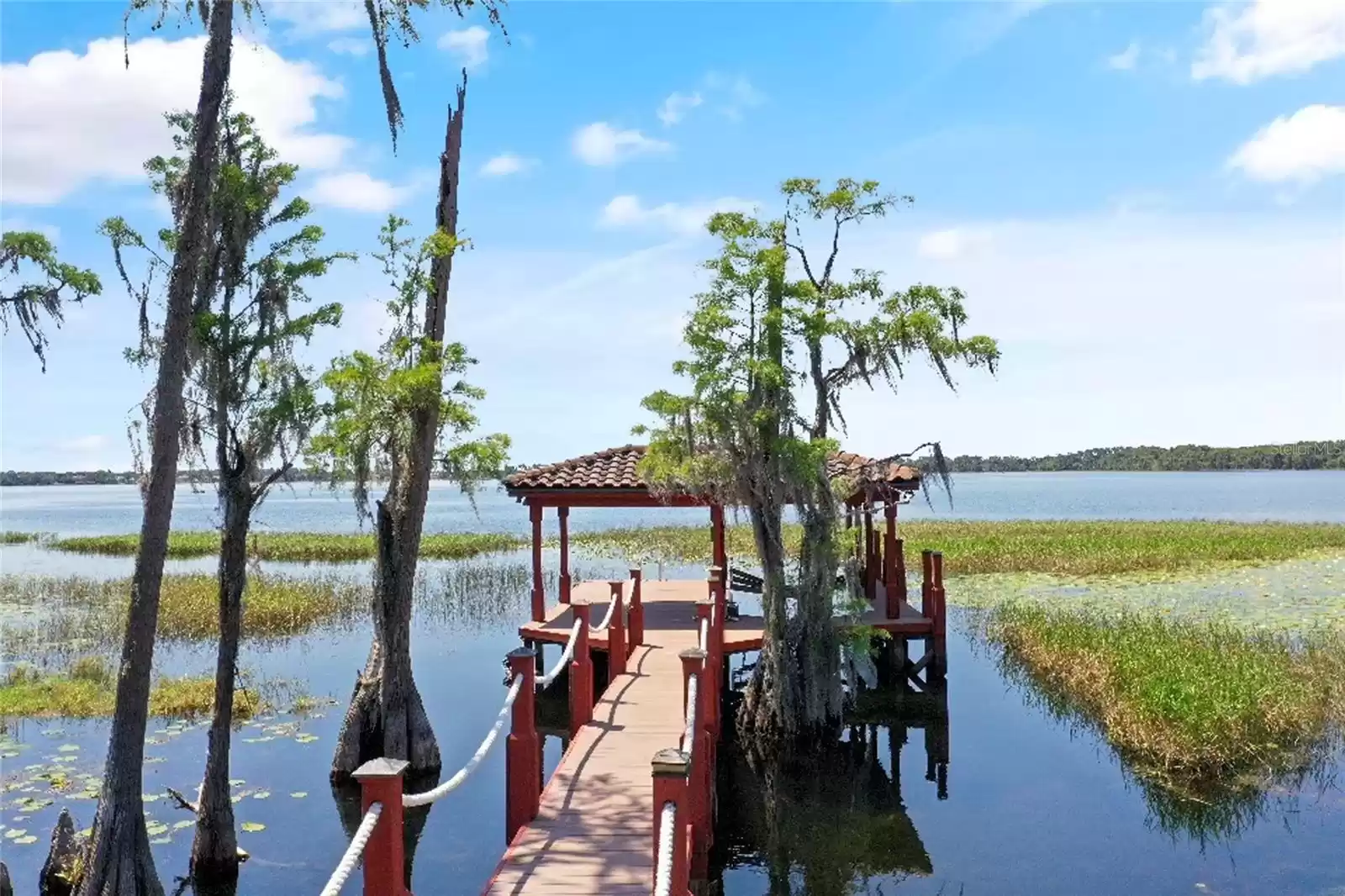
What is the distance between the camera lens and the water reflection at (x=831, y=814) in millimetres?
9570

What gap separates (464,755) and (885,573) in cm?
791

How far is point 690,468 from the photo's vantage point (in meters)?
13.3

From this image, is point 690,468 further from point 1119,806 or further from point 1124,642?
point 1124,642

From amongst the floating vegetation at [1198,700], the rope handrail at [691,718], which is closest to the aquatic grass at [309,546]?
the floating vegetation at [1198,700]

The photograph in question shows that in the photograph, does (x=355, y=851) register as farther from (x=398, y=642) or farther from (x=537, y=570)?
(x=537, y=570)

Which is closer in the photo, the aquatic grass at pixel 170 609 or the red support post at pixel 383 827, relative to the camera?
the red support post at pixel 383 827

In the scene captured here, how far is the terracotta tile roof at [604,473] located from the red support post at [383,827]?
10.2m

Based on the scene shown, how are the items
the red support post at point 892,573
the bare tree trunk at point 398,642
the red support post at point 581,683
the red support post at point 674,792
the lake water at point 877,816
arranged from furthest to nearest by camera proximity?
the red support post at point 892,573 → the bare tree trunk at point 398,642 → the red support post at point 581,683 → the lake water at point 877,816 → the red support post at point 674,792

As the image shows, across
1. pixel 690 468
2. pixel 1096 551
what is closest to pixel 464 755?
pixel 690 468

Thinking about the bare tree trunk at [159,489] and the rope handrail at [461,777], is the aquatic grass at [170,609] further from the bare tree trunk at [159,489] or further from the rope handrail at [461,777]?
the rope handrail at [461,777]

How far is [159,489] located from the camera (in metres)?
8.50

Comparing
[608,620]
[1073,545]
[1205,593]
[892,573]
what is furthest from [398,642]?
[1073,545]

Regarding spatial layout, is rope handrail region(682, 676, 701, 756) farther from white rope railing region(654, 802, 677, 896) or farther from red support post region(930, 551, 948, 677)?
red support post region(930, 551, 948, 677)

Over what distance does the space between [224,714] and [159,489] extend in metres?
2.66
